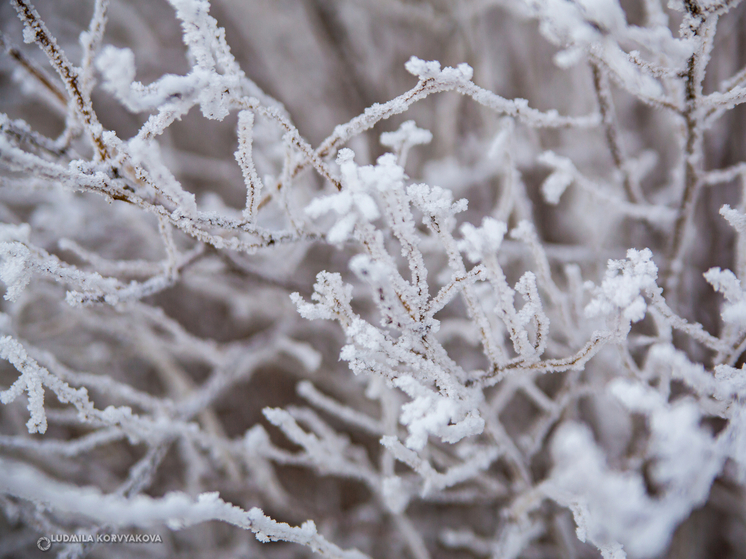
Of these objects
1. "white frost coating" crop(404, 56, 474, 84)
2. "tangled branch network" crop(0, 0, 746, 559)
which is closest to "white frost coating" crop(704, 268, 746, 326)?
"tangled branch network" crop(0, 0, 746, 559)

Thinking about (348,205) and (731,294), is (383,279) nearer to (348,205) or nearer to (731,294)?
(348,205)

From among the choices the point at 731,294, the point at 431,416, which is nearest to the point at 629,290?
the point at 731,294

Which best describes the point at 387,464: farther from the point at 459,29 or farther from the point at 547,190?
the point at 459,29

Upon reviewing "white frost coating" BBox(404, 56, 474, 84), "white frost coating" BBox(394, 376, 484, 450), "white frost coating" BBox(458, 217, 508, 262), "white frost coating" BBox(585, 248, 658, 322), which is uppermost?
"white frost coating" BBox(404, 56, 474, 84)

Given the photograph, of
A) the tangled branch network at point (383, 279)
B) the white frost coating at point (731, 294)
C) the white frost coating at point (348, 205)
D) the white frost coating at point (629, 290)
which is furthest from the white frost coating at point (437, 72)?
the white frost coating at point (731, 294)

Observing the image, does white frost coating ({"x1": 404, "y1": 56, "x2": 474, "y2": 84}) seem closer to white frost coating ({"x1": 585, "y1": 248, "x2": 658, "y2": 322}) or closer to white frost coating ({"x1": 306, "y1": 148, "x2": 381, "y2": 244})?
white frost coating ({"x1": 306, "y1": 148, "x2": 381, "y2": 244})

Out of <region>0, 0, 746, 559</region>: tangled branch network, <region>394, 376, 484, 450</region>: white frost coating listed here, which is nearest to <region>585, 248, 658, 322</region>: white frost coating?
<region>0, 0, 746, 559</region>: tangled branch network

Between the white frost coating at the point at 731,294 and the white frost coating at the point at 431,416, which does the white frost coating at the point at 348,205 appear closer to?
the white frost coating at the point at 431,416

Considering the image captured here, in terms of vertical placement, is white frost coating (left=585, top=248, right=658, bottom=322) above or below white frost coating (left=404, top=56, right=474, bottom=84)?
below
